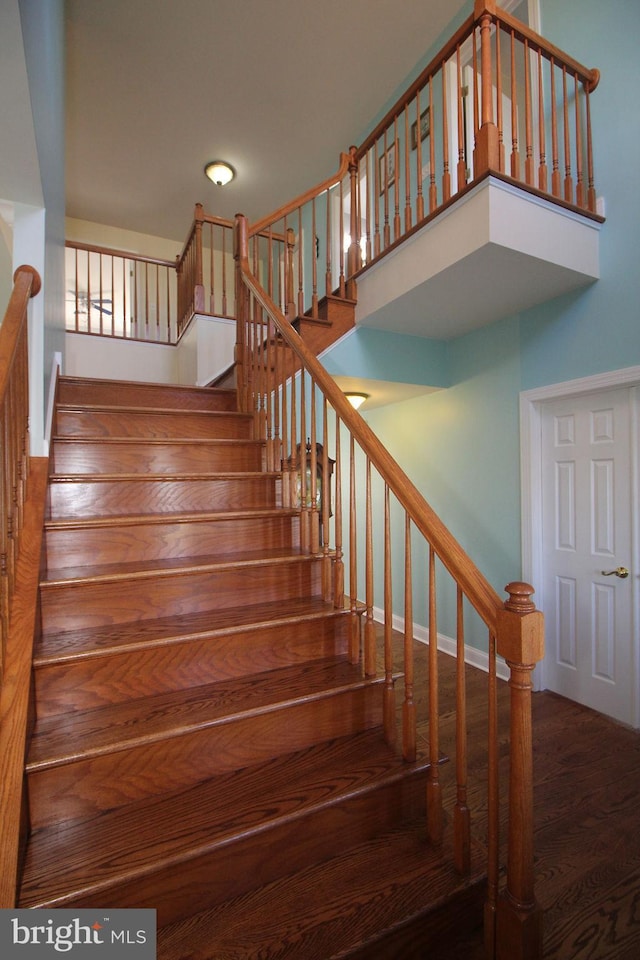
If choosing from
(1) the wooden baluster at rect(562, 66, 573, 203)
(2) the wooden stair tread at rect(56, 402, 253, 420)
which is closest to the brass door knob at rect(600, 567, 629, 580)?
(1) the wooden baluster at rect(562, 66, 573, 203)

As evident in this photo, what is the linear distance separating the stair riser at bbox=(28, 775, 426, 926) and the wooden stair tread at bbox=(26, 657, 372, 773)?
1.01 ft

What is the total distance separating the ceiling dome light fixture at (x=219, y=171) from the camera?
495cm

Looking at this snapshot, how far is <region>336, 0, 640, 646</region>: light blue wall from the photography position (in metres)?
2.42

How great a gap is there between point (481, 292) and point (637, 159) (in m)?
0.96

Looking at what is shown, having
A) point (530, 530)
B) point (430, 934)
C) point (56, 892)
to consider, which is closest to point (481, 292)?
point (530, 530)

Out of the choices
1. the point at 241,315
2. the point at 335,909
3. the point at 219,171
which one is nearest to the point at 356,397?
the point at 241,315

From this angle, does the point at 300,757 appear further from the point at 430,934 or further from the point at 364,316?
the point at 364,316

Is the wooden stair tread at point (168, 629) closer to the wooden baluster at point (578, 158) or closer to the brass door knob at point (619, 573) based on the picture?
the brass door knob at point (619, 573)

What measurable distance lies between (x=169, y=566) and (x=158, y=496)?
0.44 m

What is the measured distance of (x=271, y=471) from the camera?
245cm

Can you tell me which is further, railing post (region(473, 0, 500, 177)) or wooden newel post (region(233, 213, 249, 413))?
wooden newel post (region(233, 213, 249, 413))

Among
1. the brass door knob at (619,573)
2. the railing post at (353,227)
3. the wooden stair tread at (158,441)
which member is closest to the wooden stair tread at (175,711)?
the wooden stair tread at (158,441)

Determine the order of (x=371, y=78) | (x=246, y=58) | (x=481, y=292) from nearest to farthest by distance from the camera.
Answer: (x=481, y=292)
(x=246, y=58)
(x=371, y=78)

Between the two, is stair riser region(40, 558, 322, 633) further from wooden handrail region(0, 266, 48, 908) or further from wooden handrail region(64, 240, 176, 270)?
wooden handrail region(64, 240, 176, 270)
